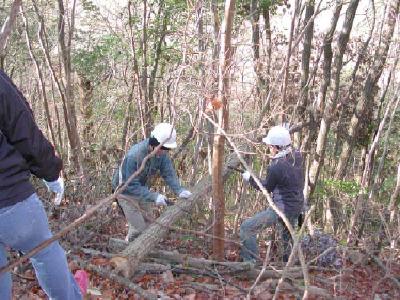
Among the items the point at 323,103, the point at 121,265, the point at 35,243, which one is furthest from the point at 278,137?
the point at 323,103

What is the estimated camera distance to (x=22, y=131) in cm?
255

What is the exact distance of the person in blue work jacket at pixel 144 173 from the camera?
5.24 metres

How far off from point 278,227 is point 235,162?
137 centimetres

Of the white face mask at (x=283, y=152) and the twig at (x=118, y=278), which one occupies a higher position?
the white face mask at (x=283, y=152)

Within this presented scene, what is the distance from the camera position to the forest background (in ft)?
24.8

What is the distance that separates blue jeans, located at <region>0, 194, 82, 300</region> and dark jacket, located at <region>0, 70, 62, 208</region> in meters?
0.07

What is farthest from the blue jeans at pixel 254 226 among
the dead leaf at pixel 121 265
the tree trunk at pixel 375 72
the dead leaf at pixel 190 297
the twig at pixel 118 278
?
the tree trunk at pixel 375 72

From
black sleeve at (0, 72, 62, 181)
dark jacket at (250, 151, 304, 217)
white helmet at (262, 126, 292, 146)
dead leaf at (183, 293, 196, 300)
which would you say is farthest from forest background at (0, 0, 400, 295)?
black sleeve at (0, 72, 62, 181)

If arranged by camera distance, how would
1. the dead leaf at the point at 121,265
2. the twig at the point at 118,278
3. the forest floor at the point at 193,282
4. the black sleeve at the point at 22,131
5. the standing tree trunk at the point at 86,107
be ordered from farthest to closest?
the standing tree trunk at the point at 86,107
the dead leaf at the point at 121,265
the forest floor at the point at 193,282
the twig at the point at 118,278
the black sleeve at the point at 22,131

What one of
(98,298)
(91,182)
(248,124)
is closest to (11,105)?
(98,298)

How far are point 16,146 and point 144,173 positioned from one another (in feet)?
10.4

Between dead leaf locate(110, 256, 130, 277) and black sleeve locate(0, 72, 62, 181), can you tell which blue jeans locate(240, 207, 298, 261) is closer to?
dead leaf locate(110, 256, 130, 277)

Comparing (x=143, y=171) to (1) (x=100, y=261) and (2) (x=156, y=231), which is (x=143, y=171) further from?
(1) (x=100, y=261)

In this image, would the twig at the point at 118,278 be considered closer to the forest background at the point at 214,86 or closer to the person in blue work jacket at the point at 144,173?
the person in blue work jacket at the point at 144,173
